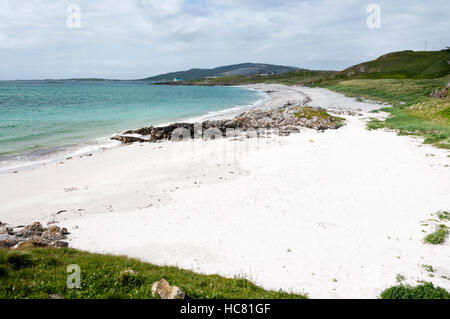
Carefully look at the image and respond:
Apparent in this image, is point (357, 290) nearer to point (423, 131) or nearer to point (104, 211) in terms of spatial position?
point (104, 211)

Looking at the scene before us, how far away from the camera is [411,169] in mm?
16672

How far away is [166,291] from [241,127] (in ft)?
89.7

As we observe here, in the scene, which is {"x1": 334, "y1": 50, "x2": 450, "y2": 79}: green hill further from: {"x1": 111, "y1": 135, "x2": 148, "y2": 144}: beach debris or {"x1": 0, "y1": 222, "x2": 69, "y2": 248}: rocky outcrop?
{"x1": 0, "y1": 222, "x2": 69, "y2": 248}: rocky outcrop

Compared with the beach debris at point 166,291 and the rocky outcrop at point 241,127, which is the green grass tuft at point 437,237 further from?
the rocky outcrop at point 241,127

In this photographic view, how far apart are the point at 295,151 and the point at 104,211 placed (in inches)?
604

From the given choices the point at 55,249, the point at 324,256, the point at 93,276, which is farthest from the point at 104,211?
the point at 324,256

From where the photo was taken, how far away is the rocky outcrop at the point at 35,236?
31.3ft

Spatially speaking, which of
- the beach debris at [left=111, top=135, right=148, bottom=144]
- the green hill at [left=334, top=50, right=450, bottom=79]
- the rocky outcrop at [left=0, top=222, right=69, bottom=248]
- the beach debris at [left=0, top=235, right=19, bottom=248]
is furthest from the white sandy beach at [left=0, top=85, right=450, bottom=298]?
the green hill at [left=334, top=50, right=450, bottom=79]

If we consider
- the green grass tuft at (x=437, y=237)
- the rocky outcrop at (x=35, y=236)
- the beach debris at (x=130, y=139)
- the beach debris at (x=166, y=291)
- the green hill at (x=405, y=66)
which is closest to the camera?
the beach debris at (x=166, y=291)

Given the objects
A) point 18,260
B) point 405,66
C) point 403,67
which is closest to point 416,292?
point 18,260

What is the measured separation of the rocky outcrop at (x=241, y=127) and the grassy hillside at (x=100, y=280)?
21190 millimetres

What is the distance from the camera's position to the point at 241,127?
106ft

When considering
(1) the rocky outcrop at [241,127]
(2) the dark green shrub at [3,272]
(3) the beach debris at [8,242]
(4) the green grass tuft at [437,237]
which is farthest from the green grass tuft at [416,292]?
(1) the rocky outcrop at [241,127]

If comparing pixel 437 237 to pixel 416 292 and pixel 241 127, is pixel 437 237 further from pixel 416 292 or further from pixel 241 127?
pixel 241 127
